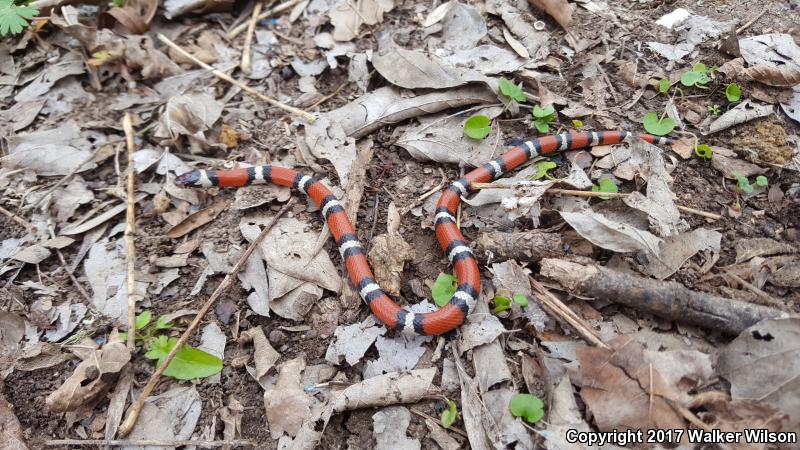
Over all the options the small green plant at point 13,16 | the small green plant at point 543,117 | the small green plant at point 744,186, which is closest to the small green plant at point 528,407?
the small green plant at point 744,186

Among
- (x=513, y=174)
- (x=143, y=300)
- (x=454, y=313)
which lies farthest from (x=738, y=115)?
(x=143, y=300)

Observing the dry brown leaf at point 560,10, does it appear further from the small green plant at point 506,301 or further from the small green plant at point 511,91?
the small green plant at point 506,301

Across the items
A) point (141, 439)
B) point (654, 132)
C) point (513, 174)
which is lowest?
point (141, 439)

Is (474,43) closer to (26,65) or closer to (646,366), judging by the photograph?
(646,366)

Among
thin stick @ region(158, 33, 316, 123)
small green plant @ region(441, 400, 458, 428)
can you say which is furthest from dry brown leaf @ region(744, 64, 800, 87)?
thin stick @ region(158, 33, 316, 123)

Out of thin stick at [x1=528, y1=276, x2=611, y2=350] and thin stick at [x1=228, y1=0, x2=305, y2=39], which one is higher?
thin stick at [x1=228, y1=0, x2=305, y2=39]

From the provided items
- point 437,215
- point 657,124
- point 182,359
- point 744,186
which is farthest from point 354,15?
point 744,186

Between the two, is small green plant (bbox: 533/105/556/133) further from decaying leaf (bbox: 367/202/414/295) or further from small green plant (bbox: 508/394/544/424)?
small green plant (bbox: 508/394/544/424)
